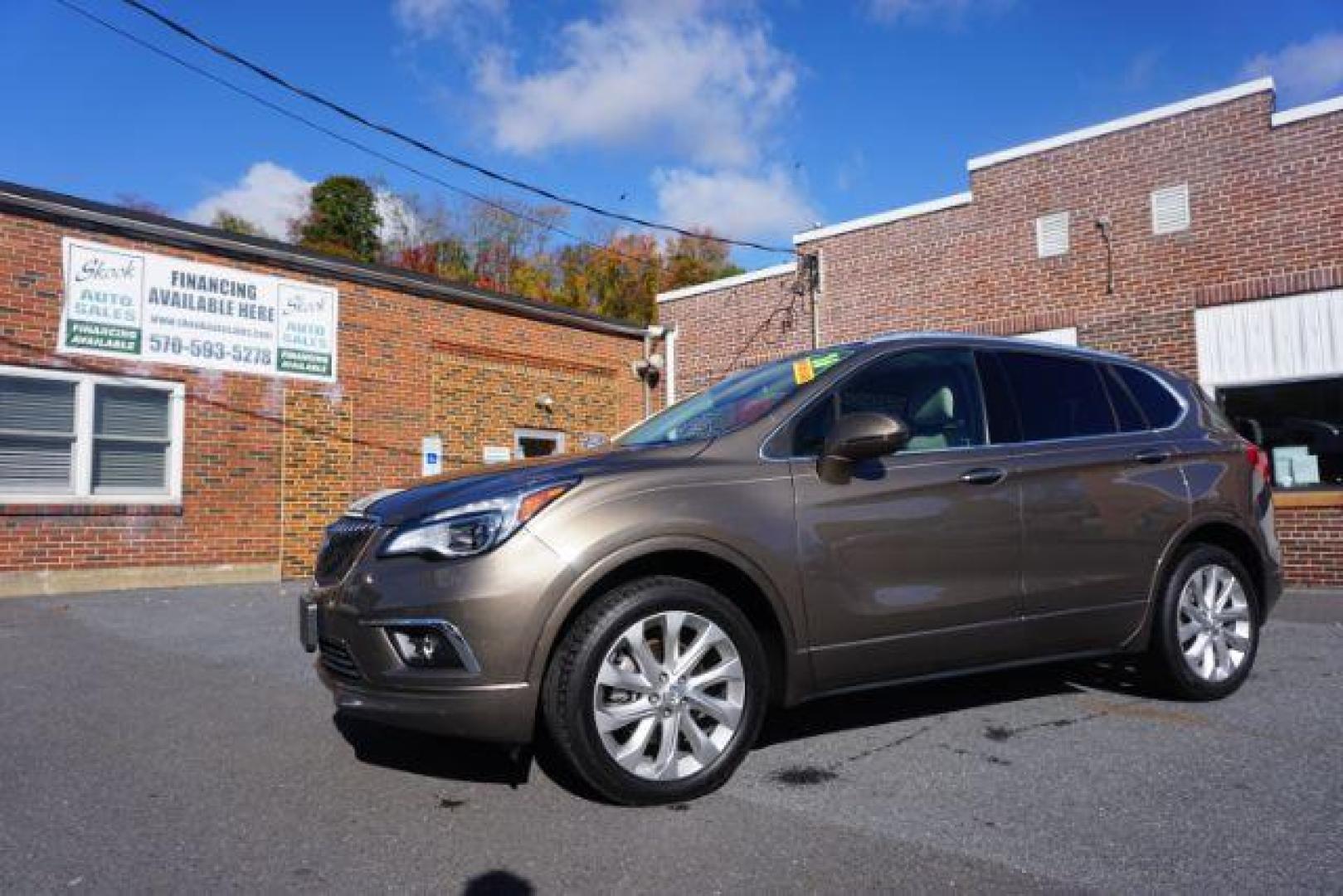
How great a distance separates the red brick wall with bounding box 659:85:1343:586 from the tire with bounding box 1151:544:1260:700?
6272mm

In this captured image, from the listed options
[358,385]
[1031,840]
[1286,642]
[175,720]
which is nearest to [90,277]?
[358,385]

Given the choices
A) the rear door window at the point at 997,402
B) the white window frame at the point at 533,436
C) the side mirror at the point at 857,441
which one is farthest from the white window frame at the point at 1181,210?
the side mirror at the point at 857,441

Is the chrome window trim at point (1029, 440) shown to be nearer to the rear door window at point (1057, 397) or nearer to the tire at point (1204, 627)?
the rear door window at point (1057, 397)

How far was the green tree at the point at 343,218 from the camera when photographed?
3747cm

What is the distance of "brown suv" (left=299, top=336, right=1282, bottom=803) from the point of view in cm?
319

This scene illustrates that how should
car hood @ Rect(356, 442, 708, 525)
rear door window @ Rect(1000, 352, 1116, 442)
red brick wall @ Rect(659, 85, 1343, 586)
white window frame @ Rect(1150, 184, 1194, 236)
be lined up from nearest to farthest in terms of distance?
car hood @ Rect(356, 442, 708, 525) → rear door window @ Rect(1000, 352, 1116, 442) → red brick wall @ Rect(659, 85, 1343, 586) → white window frame @ Rect(1150, 184, 1194, 236)

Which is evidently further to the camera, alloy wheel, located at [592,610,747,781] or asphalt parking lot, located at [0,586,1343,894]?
alloy wheel, located at [592,610,747,781]

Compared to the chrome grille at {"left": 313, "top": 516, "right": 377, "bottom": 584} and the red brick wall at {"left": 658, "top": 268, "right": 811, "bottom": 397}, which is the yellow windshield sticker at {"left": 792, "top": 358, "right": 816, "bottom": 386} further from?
the red brick wall at {"left": 658, "top": 268, "right": 811, "bottom": 397}

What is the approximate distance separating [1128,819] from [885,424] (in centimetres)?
156

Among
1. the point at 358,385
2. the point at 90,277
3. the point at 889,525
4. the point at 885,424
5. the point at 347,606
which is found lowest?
the point at 347,606

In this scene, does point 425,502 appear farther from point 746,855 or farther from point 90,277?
point 90,277

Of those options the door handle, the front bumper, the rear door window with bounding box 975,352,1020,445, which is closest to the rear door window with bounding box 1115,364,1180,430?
the rear door window with bounding box 975,352,1020,445

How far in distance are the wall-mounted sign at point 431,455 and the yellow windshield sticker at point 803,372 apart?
32.4 feet

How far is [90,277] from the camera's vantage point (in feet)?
34.2
